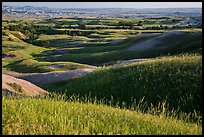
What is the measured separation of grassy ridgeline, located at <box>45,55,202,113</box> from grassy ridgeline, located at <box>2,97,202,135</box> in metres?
8.20

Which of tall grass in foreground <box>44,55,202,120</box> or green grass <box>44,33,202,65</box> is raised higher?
tall grass in foreground <box>44,55,202,120</box>

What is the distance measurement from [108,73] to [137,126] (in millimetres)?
19628

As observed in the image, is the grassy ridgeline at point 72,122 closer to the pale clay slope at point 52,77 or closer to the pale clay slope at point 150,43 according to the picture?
the pale clay slope at point 52,77

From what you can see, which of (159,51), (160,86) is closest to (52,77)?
(160,86)

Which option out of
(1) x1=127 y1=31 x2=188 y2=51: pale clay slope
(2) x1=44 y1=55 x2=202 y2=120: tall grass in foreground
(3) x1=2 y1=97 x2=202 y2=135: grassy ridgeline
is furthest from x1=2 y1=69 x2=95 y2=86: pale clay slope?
(3) x1=2 y1=97 x2=202 y2=135: grassy ridgeline

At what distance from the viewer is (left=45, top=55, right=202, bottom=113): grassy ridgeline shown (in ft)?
65.0

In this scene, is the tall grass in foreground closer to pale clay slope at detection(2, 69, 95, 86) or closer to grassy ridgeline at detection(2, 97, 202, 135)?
grassy ridgeline at detection(2, 97, 202, 135)

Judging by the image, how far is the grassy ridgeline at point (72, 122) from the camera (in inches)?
338

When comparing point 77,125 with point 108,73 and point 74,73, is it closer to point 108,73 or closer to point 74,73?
point 108,73

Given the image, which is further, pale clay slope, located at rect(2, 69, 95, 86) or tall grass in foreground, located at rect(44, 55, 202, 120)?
pale clay slope, located at rect(2, 69, 95, 86)

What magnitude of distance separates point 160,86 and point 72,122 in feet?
43.1

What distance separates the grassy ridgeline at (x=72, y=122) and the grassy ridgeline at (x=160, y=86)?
820 cm

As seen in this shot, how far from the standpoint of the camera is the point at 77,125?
910cm

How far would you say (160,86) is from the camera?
21.7m
